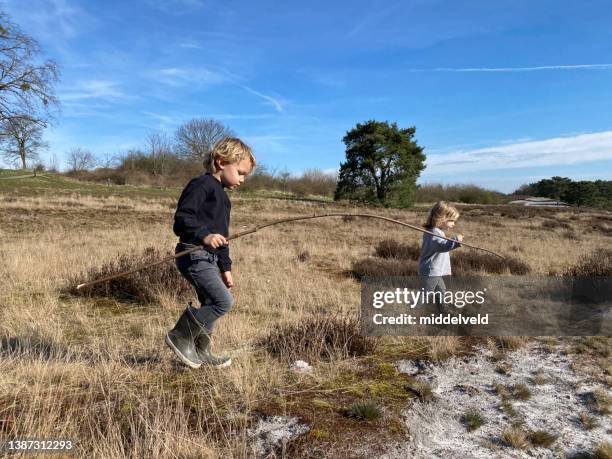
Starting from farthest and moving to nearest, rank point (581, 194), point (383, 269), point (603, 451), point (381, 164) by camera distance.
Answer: point (581, 194) < point (381, 164) < point (383, 269) < point (603, 451)

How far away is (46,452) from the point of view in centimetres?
197

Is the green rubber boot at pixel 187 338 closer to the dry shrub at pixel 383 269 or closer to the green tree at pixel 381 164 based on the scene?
the dry shrub at pixel 383 269

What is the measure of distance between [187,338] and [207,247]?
731 mm

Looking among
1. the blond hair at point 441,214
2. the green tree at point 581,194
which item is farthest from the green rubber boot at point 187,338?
the green tree at point 581,194

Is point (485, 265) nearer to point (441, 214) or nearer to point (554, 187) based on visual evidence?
point (441, 214)

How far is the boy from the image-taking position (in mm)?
2801

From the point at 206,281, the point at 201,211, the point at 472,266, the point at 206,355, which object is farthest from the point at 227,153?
the point at 472,266

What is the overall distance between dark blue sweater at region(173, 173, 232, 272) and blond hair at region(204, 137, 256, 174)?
106 mm

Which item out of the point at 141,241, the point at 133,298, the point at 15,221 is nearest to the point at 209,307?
the point at 133,298

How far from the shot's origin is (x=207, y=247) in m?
2.74

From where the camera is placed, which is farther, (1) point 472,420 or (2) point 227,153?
(2) point 227,153

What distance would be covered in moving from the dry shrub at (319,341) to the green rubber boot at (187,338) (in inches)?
28.3

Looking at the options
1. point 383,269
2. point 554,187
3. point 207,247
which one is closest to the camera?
point 207,247

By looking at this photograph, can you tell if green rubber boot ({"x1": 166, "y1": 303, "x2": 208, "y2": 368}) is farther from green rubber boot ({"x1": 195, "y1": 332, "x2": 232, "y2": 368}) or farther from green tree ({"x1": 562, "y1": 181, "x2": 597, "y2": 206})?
green tree ({"x1": 562, "y1": 181, "x2": 597, "y2": 206})
